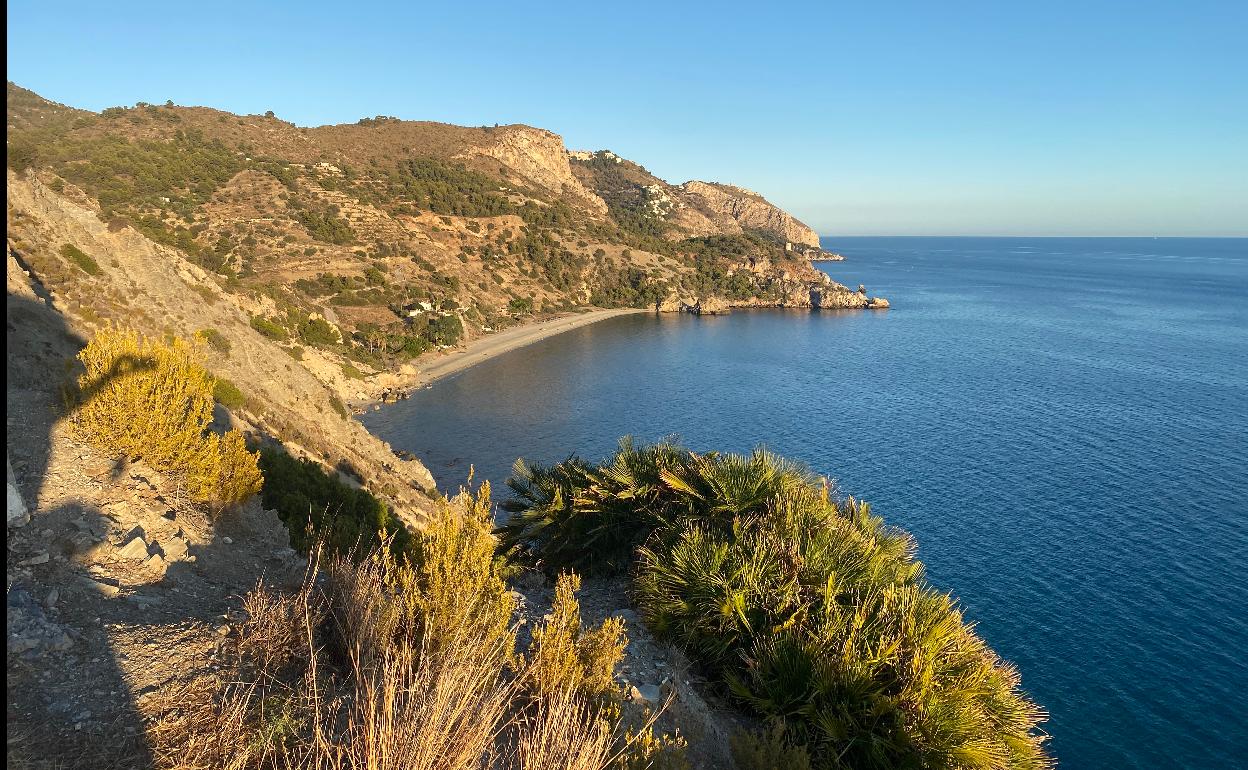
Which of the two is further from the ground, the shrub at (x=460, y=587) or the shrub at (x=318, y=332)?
the shrub at (x=460, y=587)

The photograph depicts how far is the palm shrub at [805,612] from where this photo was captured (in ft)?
25.6

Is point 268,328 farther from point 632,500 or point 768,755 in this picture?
point 768,755

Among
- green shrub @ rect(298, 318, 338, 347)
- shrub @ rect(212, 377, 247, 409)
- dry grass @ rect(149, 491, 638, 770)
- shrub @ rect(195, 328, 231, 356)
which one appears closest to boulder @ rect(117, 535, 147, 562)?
dry grass @ rect(149, 491, 638, 770)

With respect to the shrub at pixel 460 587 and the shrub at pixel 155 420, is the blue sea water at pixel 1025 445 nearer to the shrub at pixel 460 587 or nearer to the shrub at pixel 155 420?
the shrub at pixel 460 587

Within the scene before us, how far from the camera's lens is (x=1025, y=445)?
140ft

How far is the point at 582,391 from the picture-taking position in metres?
59.5

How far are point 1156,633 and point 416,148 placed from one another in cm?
12578

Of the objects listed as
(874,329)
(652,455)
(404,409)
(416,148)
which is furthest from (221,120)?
(652,455)

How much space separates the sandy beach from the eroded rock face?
4984cm

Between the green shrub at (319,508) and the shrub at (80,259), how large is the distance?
1035 cm

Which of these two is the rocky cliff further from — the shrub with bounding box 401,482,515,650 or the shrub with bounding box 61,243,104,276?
the shrub with bounding box 401,482,515,650

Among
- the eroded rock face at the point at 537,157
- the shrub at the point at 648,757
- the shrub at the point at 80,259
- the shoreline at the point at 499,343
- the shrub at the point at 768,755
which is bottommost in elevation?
the shoreline at the point at 499,343

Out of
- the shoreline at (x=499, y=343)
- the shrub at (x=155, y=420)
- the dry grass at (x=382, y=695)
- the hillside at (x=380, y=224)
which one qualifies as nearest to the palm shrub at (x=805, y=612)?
the dry grass at (x=382, y=695)

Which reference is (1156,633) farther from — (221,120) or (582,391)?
(221,120)
